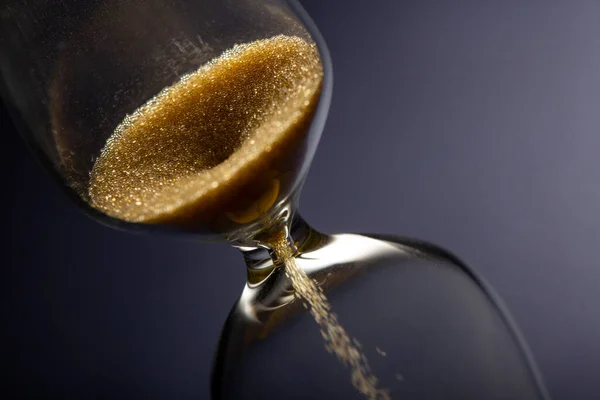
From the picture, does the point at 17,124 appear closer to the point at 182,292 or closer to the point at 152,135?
the point at 152,135

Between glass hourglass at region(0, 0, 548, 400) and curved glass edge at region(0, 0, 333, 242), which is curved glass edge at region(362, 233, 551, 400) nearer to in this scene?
glass hourglass at region(0, 0, 548, 400)

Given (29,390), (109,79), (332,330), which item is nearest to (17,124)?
(109,79)

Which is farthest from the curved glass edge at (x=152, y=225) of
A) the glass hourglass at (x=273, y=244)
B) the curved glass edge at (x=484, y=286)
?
the curved glass edge at (x=484, y=286)

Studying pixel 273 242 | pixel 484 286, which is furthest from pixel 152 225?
pixel 484 286

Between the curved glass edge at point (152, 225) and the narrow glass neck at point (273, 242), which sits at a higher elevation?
the curved glass edge at point (152, 225)

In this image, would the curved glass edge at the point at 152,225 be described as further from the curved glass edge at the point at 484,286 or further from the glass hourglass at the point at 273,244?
the curved glass edge at the point at 484,286

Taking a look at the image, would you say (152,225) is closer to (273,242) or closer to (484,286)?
(273,242)

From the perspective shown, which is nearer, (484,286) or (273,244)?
(273,244)

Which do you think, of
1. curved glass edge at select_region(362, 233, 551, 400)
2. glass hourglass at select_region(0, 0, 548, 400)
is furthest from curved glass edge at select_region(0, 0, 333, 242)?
curved glass edge at select_region(362, 233, 551, 400)
